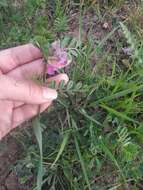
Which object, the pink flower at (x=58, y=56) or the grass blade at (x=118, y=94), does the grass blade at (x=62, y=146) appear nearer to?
the grass blade at (x=118, y=94)

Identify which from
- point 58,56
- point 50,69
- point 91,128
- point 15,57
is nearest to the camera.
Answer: point 58,56

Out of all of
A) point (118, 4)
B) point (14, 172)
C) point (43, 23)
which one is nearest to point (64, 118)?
point (14, 172)

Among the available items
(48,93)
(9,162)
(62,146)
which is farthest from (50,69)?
(9,162)

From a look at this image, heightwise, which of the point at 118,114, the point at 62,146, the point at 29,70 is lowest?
the point at 62,146

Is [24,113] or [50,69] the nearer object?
[50,69]

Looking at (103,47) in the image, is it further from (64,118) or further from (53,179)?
(53,179)

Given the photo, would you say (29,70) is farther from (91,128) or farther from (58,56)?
(91,128)

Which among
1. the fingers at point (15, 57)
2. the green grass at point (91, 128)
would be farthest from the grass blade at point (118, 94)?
the fingers at point (15, 57)

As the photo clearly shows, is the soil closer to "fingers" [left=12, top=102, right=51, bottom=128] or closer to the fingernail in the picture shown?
"fingers" [left=12, top=102, right=51, bottom=128]
